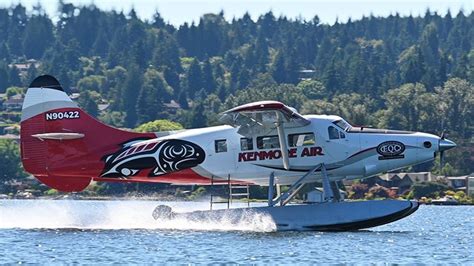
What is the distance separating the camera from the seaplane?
3478 centimetres

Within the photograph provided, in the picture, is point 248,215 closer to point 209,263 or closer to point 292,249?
point 292,249

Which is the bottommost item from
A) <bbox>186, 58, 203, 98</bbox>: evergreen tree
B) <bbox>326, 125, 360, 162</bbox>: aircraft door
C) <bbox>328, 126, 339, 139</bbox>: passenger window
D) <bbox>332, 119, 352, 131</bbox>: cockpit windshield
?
<bbox>326, 125, 360, 162</bbox>: aircraft door

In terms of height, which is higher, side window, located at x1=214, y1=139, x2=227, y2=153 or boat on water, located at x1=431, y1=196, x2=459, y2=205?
side window, located at x1=214, y1=139, x2=227, y2=153

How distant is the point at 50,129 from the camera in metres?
36.7

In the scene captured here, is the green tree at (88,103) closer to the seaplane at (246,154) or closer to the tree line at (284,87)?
the tree line at (284,87)

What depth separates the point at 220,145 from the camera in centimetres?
3581

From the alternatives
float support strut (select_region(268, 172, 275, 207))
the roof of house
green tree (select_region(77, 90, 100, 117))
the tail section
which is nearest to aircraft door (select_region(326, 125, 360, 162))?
float support strut (select_region(268, 172, 275, 207))

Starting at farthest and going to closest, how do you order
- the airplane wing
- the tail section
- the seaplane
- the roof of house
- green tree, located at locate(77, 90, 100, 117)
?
green tree, located at locate(77, 90, 100, 117)
the roof of house
the tail section
the seaplane
the airplane wing

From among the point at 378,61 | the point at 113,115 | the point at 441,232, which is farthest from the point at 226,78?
the point at 441,232

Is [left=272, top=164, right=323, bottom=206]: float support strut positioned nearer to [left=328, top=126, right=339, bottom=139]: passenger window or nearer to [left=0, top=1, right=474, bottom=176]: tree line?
[left=328, top=126, right=339, bottom=139]: passenger window

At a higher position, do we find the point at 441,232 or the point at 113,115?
the point at 113,115

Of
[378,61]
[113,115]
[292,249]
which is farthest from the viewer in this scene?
[378,61]

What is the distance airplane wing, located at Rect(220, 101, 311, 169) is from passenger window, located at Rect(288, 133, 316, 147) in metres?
0.23

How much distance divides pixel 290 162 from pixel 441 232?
6152 millimetres
